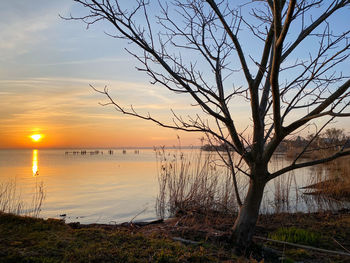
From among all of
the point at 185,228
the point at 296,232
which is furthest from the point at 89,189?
the point at 296,232

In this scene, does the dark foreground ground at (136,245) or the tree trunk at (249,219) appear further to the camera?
the tree trunk at (249,219)

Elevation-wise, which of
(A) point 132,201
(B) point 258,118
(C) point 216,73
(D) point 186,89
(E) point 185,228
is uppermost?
(C) point 216,73

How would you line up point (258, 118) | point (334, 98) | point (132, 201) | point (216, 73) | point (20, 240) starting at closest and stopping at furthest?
point (20, 240) → point (334, 98) → point (258, 118) → point (216, 73) → point (132, 201)

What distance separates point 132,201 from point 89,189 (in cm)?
290

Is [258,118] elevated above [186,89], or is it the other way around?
[186,89]

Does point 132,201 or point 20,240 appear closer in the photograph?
point 20,240

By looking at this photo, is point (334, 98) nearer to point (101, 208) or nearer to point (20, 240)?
point (20, 240)

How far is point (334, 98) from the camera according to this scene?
2.89 m

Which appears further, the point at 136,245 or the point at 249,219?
the point at 249,219

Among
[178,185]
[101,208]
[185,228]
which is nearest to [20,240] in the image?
[185,228]

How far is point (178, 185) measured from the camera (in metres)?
6.48

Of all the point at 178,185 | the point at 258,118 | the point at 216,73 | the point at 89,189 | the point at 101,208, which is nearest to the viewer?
the point at 258,118

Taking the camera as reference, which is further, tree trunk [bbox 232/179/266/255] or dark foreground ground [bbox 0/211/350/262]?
tree trunk [bbox 232/179/266/255]

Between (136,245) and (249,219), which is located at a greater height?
(249,219)
